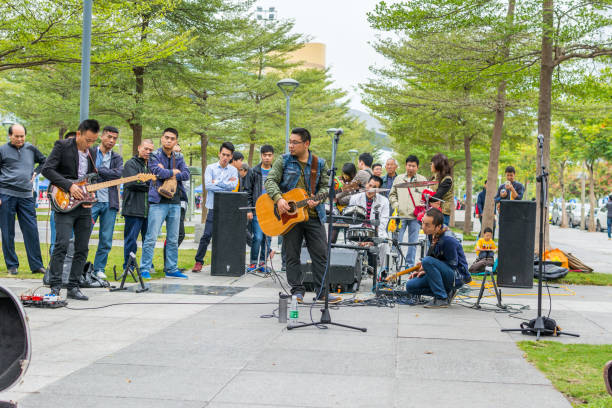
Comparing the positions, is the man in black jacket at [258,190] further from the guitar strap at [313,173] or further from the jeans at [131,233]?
the guitar strap at [313,173]

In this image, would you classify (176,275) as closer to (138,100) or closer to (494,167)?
(138,100)

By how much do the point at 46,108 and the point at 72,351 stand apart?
17.0 meters

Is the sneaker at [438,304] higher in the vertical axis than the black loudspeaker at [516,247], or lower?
lower

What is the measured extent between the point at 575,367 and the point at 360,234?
525 centimetres

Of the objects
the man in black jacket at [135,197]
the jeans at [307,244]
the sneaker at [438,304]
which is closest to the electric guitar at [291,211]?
the jeans at [307,244]

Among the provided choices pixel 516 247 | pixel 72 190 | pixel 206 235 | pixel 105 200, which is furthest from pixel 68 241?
pixel 516 247

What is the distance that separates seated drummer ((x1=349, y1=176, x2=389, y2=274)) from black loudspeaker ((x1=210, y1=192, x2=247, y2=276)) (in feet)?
6.09

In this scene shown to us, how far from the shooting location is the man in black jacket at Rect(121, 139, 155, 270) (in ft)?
30.1

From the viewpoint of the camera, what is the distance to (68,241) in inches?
278

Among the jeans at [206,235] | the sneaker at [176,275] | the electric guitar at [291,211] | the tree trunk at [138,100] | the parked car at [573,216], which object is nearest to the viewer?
the electric guitar at [291,211]

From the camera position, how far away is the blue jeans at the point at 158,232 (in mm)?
9242

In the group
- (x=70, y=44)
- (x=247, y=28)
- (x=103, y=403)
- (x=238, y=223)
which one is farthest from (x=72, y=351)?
(x=247, y=28)

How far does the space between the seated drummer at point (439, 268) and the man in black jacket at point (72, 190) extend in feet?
13.1

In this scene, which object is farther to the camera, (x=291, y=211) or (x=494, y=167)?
(x=494, y=167)
